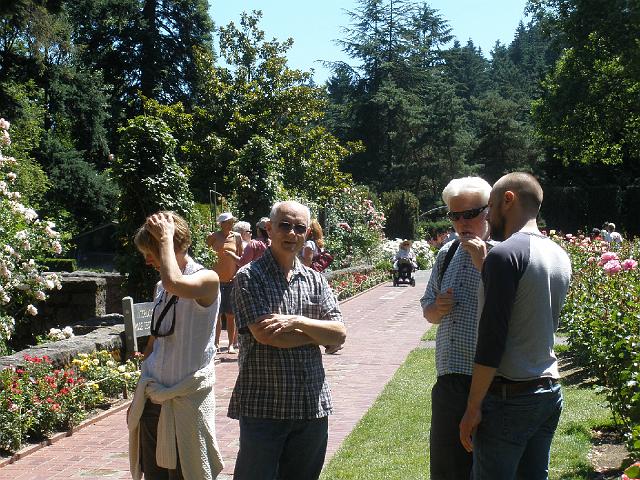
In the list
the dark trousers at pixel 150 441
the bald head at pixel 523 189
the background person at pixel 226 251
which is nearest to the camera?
the bald head at pixel 523 189

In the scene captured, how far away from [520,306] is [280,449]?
1.21 meters

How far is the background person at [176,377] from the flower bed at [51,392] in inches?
110

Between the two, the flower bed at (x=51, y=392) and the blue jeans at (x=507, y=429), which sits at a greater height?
the blue jeans at (x=507, y=429)

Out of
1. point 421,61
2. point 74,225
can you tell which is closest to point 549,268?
point 74,225

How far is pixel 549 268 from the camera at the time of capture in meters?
3.49

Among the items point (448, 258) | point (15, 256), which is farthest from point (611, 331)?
point (15, 256)

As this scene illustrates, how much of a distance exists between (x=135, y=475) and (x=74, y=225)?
37985 millimetres

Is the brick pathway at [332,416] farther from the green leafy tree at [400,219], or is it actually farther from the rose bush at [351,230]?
the green leafy tree at [400,219]

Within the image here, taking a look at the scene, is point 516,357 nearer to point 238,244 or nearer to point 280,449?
point 280,449

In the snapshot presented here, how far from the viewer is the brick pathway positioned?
249 inches

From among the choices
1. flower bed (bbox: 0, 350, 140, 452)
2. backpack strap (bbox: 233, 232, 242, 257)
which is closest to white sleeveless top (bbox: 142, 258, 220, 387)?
flower bed (bbox: 0, 350, 140, 452)

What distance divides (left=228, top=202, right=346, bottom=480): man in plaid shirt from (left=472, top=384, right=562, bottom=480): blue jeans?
2.45 feet

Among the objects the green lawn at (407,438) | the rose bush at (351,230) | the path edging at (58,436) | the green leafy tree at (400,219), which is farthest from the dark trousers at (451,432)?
the green leafy tree at (400,219)

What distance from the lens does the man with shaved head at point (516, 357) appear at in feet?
11.1
